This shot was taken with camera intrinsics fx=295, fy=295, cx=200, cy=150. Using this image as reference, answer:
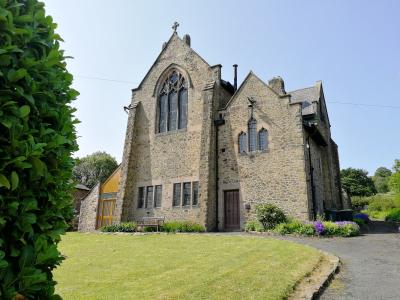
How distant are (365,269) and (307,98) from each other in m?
19.3

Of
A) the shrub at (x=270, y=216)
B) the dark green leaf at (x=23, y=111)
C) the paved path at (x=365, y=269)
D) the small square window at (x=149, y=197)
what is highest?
the small square window at (x=149, y=197)

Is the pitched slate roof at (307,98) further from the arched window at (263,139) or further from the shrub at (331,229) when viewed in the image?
the shrub at (331,229)

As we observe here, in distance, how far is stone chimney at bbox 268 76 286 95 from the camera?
67.3 ft

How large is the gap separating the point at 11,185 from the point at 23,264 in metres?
0.61

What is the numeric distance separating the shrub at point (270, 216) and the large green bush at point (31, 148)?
14916 mm

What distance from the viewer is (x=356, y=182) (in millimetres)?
59031

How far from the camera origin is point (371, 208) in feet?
118

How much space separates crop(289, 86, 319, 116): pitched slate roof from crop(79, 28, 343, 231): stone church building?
4.1 inches

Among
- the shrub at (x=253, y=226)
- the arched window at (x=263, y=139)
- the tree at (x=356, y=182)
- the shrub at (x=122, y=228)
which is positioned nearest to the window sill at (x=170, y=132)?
the arched window at (x=263, y=139)

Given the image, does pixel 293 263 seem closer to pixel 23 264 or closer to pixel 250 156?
pixel 23 264

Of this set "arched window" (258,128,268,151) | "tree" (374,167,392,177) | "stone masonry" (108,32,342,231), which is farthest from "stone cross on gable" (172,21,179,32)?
"tree" (374,167,392,177)

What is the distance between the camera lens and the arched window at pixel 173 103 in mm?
22875

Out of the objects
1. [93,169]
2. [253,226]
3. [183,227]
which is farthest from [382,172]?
[183,227]

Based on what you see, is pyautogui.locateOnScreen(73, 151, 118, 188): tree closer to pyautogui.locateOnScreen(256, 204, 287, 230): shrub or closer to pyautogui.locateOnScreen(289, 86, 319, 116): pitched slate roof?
pyautogui.locateOnScreen(289, 86, 319, 116): pitched slate roof
